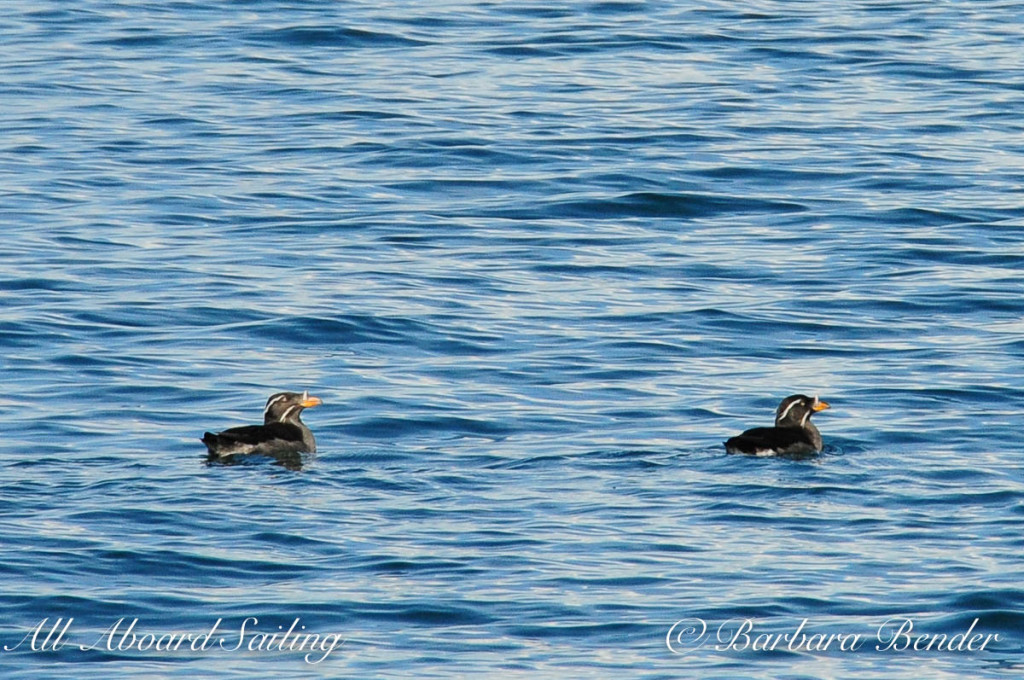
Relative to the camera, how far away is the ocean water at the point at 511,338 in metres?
11.0

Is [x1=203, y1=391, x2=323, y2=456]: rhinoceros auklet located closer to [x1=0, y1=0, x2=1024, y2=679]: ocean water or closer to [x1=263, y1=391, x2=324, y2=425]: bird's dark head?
[x1=263, y1=391, x2=324, y2=425]: bird's dark head

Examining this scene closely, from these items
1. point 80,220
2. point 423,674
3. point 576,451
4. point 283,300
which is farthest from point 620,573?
point 80,220

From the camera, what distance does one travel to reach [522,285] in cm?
1922

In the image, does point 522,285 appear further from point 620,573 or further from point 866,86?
point 866,86

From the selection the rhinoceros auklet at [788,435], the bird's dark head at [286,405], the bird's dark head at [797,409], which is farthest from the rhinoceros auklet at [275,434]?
the bird's dark head at [797,409]

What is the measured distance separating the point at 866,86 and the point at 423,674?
19701 mm

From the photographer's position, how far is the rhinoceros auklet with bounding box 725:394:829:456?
13.7 meters

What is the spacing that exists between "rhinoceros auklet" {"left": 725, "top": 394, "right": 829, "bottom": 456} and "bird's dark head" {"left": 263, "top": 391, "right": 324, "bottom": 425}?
9.49 feet

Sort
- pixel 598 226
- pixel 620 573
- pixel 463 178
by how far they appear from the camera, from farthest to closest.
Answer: pixel 463 178 → pixel 598 226 → pixel 620 573

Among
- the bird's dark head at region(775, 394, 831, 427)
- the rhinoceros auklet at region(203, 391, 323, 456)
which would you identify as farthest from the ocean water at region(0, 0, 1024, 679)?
the bird's dark head at region(775, 394, 831, 427)

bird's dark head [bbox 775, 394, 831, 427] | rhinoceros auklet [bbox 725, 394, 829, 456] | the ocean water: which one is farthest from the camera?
bird's dark head [bbox 775, 394, 831, 427]

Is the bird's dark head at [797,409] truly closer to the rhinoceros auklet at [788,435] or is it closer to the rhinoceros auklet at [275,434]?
the rhinoceros auklet at [788,435]

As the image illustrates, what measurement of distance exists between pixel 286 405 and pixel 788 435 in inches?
133

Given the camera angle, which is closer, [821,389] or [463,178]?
[821,389]
